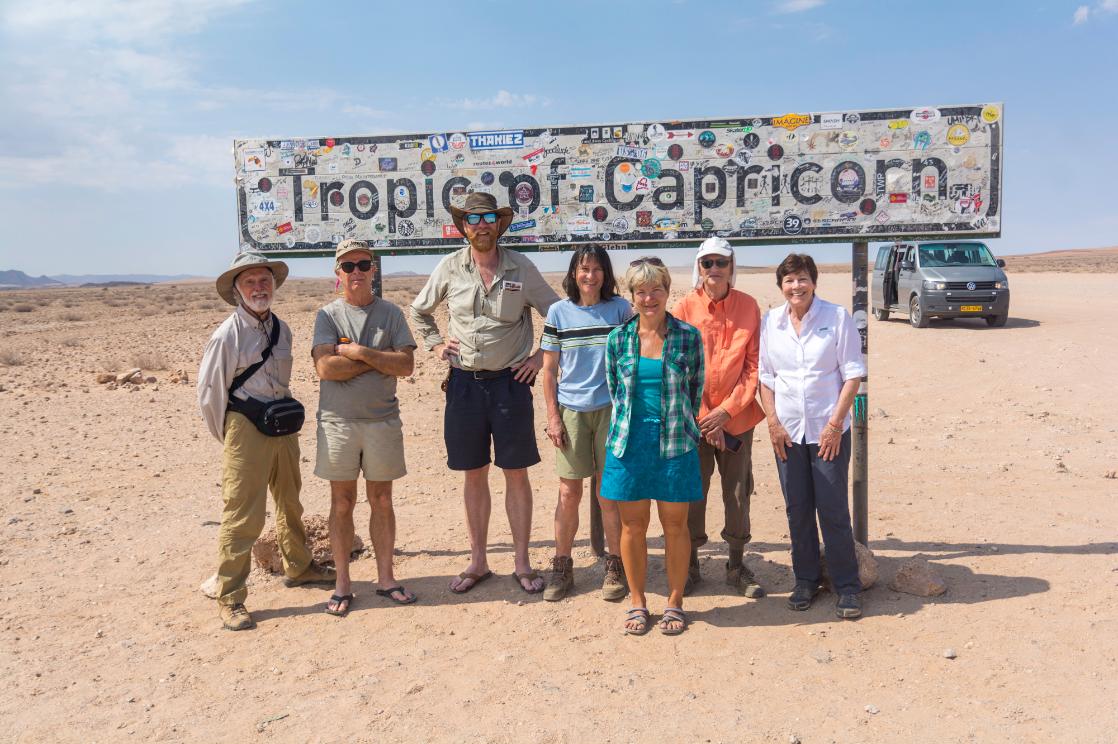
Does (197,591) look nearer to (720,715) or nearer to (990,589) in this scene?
(720,715)

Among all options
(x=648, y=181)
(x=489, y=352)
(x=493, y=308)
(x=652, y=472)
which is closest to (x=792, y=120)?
(x=648, y=181)

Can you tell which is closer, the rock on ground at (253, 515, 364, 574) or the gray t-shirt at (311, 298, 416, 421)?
the gray t-shirt at (311, 298, 416, 421)

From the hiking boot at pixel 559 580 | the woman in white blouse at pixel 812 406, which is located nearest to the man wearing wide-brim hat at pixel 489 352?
the hiking boot at pixel 559 580

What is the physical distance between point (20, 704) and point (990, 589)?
490 centimetres

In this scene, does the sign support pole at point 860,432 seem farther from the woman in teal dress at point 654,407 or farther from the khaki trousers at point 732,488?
the woman in teal dress at point 654,407

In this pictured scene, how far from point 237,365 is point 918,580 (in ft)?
12.9

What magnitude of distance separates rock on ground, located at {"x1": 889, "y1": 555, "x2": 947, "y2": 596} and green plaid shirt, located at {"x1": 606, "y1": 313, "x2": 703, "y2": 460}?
1557mm

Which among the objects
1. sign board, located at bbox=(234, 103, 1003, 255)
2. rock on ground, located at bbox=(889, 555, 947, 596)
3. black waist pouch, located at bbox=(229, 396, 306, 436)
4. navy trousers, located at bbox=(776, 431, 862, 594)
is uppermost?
sign board, located at bbox=(234, 103, 1003, 255)

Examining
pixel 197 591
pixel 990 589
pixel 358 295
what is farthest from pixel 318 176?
pixel 990 589

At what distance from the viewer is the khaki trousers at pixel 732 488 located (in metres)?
4.67

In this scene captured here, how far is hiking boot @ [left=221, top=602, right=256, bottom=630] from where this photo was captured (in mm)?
4578

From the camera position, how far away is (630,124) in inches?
212

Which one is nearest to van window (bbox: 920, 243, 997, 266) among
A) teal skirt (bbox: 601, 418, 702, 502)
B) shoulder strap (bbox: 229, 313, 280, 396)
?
teal skirt (bbox: 601, 418, 702, 502)

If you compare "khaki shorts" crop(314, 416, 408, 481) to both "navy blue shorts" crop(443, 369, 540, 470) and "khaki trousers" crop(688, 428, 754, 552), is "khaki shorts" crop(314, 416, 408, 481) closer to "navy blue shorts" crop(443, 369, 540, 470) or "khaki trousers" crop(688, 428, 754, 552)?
"navy blue shorts" crop(443, 369, 540, 470)
